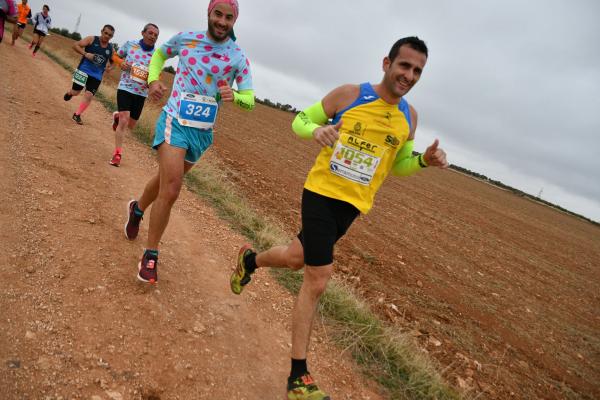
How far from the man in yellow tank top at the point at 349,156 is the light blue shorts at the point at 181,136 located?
972 millimetres

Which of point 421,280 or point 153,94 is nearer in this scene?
point 153,94

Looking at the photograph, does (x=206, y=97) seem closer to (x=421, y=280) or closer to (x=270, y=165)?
(x=421, y=280)

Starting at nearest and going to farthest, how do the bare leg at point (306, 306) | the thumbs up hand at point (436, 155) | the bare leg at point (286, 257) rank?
1. the bare leg at point (306, 306)
2. the thumbs up hand at point (436, 155)
3. the bare leg at point (286, 257)

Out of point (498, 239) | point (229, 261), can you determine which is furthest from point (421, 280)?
point (498, 239)

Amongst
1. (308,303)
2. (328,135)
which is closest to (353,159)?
(328,135)

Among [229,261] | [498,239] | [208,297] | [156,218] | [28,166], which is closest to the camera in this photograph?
[156,218]

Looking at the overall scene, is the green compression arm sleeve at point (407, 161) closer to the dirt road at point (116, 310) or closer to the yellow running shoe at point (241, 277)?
the yellow running shoe at point (241, 277)

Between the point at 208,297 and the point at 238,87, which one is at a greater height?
the point at 238,87

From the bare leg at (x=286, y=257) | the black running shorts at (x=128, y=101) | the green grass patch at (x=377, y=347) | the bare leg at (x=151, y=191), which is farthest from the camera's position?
the black running shorts at (x=128, y=101)

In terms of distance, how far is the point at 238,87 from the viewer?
3.67 meters

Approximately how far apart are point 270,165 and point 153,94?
1021cm

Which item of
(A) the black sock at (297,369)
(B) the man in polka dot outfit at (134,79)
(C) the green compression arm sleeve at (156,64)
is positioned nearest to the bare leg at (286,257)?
(A) the black sock at (297,369)

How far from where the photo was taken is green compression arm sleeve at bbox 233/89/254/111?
11.5 feet

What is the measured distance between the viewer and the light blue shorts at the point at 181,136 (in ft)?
10.9
